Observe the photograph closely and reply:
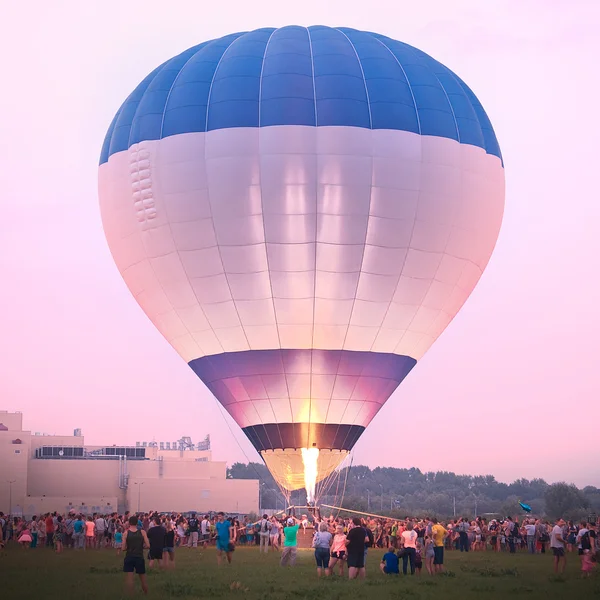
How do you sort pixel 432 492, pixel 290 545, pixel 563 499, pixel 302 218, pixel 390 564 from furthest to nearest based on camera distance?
pixel 432 492, pixel 563 499, pixel 302 218, pixel 290 545, pixel 390 564

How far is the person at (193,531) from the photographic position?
1230 inches

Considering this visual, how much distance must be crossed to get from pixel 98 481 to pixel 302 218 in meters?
51.9

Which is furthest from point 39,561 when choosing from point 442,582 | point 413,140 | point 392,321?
point 413,140

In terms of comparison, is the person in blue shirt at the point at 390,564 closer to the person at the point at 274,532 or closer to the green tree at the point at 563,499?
the person at the point at 274,532

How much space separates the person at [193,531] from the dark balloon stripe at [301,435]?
9.11 ft

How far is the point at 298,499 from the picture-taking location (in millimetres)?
32188

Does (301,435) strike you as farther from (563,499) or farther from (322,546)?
(563,499)

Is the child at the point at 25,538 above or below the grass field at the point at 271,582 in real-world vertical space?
above

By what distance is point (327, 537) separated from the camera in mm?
21000

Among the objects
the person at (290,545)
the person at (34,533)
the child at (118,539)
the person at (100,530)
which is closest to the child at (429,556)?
the person at (290,545)

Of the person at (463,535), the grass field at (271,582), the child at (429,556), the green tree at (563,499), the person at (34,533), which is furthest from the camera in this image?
the green tree at (563,499)

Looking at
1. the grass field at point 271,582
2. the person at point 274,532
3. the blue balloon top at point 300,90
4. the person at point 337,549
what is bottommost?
the grass field at point 271,582

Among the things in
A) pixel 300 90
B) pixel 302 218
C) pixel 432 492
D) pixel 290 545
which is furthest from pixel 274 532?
pixel 432 492

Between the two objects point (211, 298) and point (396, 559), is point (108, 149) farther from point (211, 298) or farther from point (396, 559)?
point (396, 559)
